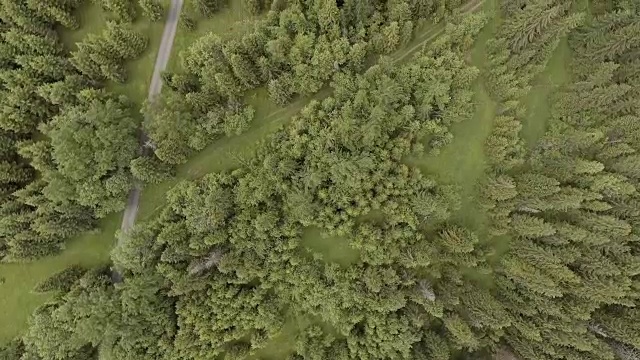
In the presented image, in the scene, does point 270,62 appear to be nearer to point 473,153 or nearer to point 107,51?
point 107,51

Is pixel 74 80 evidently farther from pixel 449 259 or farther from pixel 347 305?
pixel 449 259

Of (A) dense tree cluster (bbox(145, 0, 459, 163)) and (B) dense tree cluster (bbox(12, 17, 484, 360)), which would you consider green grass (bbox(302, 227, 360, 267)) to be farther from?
(A) dense tree cluster (bbox(145, 0, 459, 163))

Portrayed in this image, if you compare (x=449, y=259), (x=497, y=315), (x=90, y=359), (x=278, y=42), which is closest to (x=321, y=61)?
Answer: (x=278, y=42)

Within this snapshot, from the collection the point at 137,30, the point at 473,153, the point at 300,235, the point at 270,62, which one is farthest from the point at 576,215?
the point at 137,30

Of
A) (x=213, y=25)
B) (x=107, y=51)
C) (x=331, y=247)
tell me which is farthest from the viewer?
(x=213, y=25)

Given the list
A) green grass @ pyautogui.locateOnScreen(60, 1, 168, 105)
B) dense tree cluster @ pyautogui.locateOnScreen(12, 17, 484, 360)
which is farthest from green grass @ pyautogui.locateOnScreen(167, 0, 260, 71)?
dense tree cluster @ pyautogui.locateOnScreen(12, 17, 484, 360)
